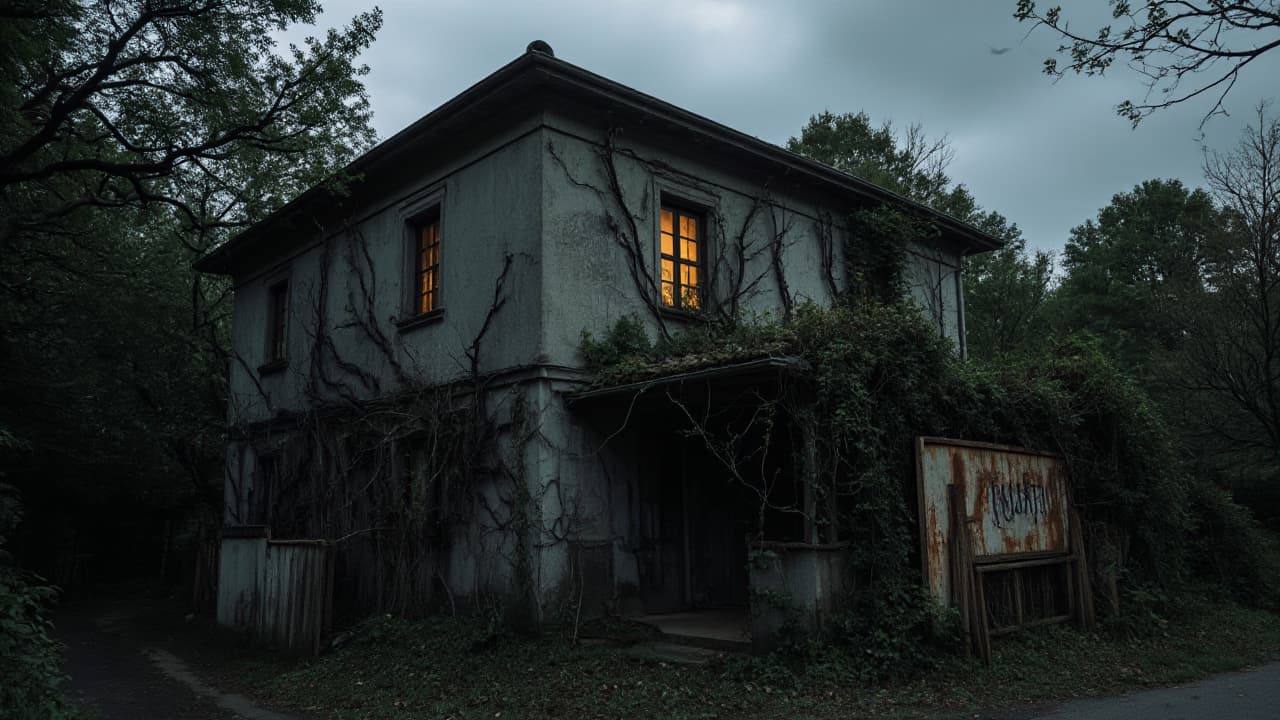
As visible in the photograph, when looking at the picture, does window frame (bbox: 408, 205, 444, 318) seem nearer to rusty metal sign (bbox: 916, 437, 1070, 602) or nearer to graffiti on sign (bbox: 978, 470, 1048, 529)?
rusty metal sign (bbox: 916, 437, 1070, 602)

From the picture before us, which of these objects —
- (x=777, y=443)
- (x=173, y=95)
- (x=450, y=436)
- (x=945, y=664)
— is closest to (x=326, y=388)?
(x=450, y=436)

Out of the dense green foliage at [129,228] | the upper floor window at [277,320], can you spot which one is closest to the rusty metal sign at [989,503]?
the dense green foliage at [129,228]

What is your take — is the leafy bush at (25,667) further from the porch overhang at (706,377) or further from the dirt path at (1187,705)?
the dirt path at (1187,705)

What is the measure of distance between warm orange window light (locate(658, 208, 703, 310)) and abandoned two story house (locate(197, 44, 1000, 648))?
4cm

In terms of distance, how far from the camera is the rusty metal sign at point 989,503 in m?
8.49

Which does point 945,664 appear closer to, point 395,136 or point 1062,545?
point 1062,545

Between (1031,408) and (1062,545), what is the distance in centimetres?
171

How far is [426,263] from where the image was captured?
41.7 feet

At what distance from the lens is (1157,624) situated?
10.4 m

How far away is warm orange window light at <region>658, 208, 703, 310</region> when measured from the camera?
11766 millimetres

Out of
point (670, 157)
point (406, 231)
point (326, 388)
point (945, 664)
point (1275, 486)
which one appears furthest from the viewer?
point (1275, 486)

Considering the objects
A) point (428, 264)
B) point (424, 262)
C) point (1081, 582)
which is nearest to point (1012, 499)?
point (1081, 582)

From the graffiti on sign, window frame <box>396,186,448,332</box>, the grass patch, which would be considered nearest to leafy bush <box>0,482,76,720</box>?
the grass patch

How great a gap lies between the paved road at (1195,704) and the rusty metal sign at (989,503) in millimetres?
1683
